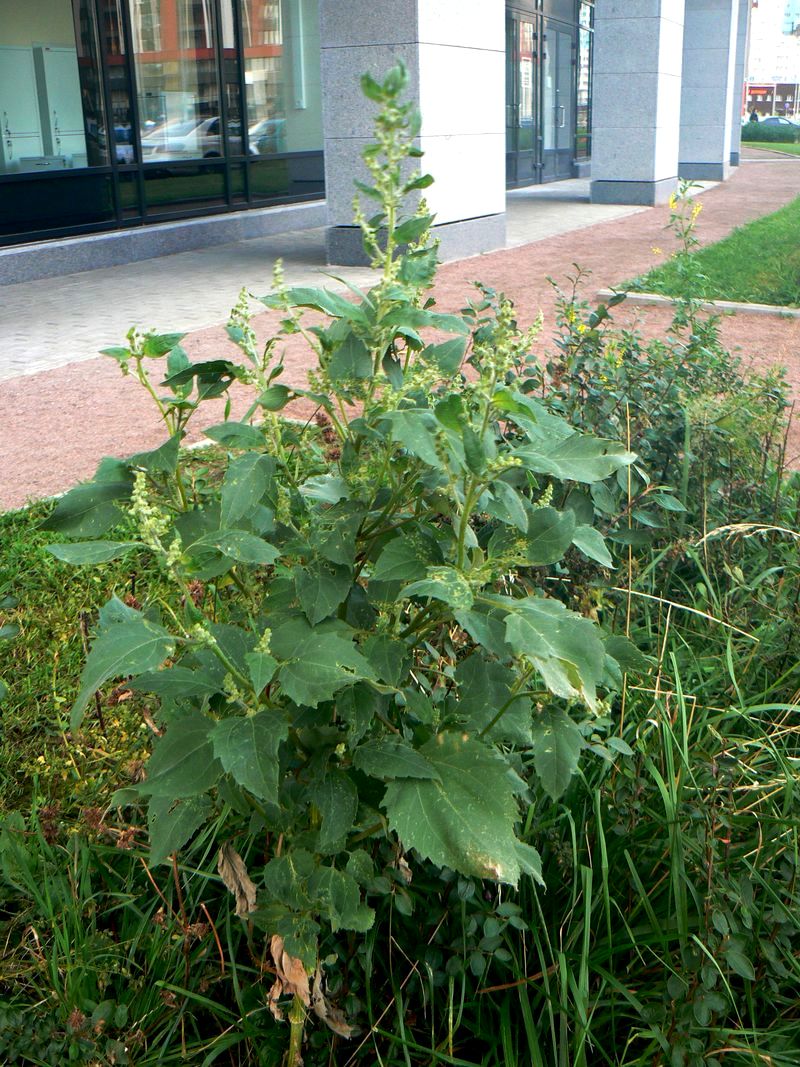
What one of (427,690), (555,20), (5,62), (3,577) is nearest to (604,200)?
(555,20)

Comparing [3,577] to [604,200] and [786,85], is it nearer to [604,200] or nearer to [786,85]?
[604,200]

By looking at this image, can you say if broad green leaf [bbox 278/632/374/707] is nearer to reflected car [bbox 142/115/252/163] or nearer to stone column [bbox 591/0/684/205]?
reflected car [bbox 142/115/252/163]

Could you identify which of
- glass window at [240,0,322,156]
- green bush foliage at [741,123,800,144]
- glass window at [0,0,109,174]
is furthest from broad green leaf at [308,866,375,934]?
green bush foliage at [741,123,800,144]

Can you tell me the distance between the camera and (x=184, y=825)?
1754mm

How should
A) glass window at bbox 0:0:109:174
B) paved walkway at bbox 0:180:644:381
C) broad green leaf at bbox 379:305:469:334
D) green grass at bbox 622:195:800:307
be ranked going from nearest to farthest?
broad green leaf at bbox 379:305:469:334 → paved walkway at bbox 0:180:644:381 → green grass at bbox 622:195:800:307 → glass window at bbox 0:0:109:174

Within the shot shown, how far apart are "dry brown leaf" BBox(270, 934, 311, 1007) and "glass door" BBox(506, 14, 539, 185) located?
2302 cm

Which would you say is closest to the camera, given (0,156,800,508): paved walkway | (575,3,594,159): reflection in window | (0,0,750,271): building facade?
(0,156,800,508): paved walkway

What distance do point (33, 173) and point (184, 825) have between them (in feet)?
39.8

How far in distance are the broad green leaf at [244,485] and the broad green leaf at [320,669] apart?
0.22 metres

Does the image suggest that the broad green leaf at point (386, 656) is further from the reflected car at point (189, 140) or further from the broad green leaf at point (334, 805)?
the reflected car at point (189, 140)

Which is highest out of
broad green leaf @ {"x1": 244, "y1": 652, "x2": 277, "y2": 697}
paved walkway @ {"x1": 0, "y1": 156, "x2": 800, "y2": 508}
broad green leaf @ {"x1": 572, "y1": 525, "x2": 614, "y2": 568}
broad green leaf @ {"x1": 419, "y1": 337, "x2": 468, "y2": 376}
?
broad green leaf @ {"x1": 419, "y1": 337, "x2": 468, "y2": 376}

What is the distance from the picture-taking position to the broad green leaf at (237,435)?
176 cm

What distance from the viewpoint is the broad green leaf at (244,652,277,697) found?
1434 millimetres

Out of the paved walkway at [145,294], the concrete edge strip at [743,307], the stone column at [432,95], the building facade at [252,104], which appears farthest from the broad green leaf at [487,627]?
the building facade at [252,104]
